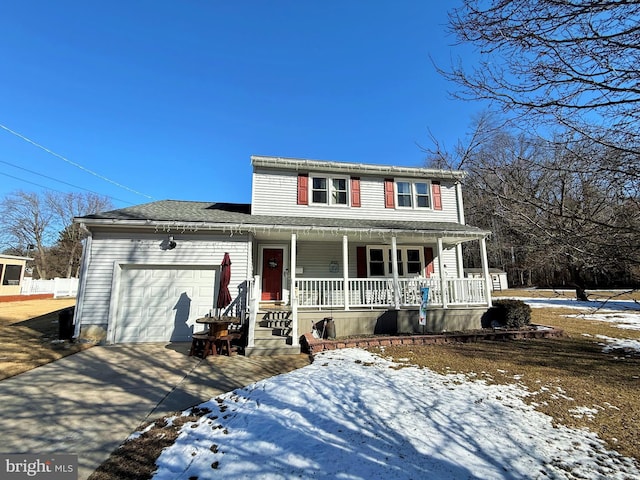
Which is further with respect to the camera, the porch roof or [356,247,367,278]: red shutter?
[356,247,367,278]: red shutter

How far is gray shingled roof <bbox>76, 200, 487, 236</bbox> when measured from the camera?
8648mm

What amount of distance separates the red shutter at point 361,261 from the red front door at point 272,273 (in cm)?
309

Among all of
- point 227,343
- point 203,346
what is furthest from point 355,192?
point 203,346

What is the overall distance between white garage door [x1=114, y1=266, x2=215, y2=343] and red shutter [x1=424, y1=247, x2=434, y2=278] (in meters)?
8.41

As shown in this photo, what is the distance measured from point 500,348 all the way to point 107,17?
17.2 meters

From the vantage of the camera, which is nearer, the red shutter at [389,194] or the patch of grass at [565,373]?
the patch of grass at [565,373]

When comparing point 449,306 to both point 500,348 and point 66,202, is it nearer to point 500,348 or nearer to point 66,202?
point 500,348

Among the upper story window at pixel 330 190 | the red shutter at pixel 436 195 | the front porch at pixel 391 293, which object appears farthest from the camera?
the red shutter at pixel 436 195

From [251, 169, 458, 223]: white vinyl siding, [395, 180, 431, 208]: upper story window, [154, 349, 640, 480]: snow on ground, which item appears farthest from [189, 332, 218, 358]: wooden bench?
[395, 180, 431, 208]: upper story window

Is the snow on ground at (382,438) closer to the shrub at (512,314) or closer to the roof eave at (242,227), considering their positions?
the roof eave at (242,227)

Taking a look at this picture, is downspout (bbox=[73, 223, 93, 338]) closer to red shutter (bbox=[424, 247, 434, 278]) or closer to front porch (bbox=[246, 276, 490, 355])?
front porch (bbox=[246, 276, 490, 355])

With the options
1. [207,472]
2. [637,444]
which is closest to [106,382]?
[207,472]

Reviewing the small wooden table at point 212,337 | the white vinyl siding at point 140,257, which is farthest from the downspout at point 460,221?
the small wooden table at point 212,337

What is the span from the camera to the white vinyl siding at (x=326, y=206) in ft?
36.2
